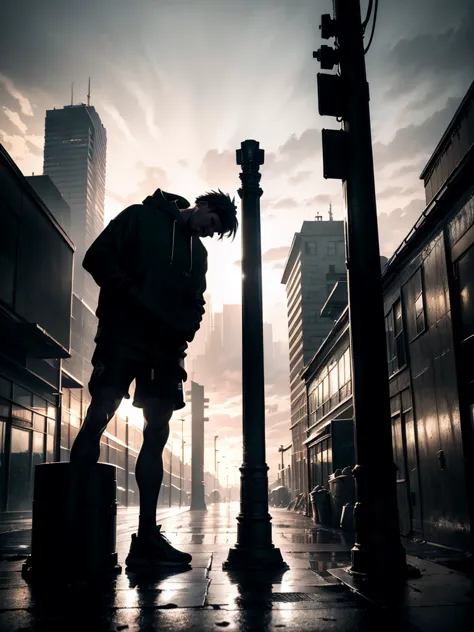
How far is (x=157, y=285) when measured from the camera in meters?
3.89

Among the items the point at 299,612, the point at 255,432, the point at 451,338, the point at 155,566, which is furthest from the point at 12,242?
the point at 299,612

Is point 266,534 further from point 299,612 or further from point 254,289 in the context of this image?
point 299,612

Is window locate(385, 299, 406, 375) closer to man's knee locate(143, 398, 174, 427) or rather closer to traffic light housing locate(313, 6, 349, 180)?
traffic light housing locate(313, 6, 349, 180)

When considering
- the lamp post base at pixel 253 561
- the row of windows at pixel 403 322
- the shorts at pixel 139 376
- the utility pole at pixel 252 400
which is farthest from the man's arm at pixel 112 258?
the row of windows at pixel 403 322

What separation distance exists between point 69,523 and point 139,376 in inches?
39.7

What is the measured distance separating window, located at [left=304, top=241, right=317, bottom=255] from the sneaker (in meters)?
67.4

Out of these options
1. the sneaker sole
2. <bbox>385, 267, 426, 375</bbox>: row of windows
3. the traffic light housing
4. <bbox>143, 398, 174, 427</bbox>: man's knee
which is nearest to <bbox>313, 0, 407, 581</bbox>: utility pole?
the traffic light housing

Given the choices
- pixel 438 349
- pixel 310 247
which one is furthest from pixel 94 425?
pixel 310 247

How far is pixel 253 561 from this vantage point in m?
4.57

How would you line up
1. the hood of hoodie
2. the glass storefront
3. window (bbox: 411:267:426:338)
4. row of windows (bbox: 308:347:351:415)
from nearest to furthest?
the hood of hoodie < window (bbox: 411:267:426:338) < the glass storefront < row of windows (bbox: 308:347:351:415)

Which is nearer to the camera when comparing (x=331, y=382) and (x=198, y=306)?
(x=198, y=306)

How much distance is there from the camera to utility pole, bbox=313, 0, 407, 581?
3.62 m

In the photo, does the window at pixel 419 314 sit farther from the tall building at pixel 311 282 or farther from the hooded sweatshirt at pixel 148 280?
the tall building at pixel 311 282

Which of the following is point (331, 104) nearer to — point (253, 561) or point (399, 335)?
point (253, 561)
